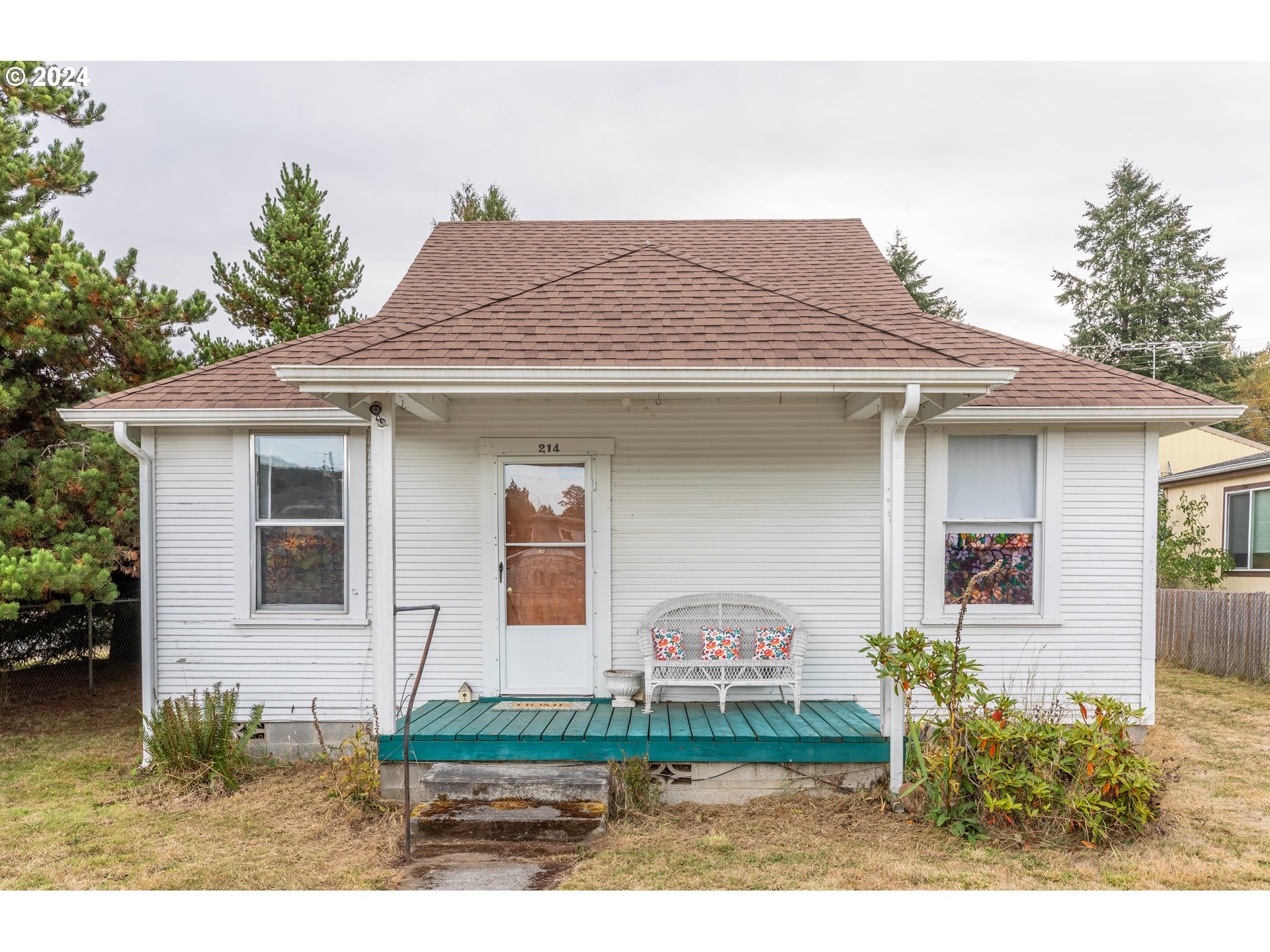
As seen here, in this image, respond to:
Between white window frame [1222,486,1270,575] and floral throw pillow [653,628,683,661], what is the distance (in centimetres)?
1116

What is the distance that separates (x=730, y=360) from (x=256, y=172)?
12.6 m

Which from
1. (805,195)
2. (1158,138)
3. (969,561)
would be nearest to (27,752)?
(969,561)

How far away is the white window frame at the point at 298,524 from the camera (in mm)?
6410

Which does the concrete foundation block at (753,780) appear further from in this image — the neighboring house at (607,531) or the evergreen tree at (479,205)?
the evergreen tree at (479,205)

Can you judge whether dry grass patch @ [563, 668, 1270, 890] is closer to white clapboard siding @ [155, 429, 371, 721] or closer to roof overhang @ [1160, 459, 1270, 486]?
white clapboard siding @ [155, 429, 371, 721]

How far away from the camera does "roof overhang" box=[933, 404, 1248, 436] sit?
5.99 metres

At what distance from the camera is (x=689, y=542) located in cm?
641

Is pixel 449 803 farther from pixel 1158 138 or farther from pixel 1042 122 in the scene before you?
pixel 1158 138

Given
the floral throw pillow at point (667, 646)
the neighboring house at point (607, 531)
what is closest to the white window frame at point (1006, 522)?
the neighboring house at point (607, 531)

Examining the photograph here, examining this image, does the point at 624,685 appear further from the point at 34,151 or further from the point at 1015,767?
the point at 34,151

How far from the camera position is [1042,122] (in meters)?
16.8

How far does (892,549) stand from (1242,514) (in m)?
11.3

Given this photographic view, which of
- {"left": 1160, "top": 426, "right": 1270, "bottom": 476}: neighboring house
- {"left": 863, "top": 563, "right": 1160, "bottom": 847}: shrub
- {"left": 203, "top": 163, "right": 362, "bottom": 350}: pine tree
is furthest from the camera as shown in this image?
{"left": 1160, "top": 426, "right": 1270, "bottom": 476}: neighboring house

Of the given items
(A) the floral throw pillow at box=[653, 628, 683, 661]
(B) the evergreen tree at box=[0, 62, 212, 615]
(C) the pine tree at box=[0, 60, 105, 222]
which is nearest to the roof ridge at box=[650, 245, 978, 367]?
(A) the floral throw pillow at box=[653, 628, 683, 661]
